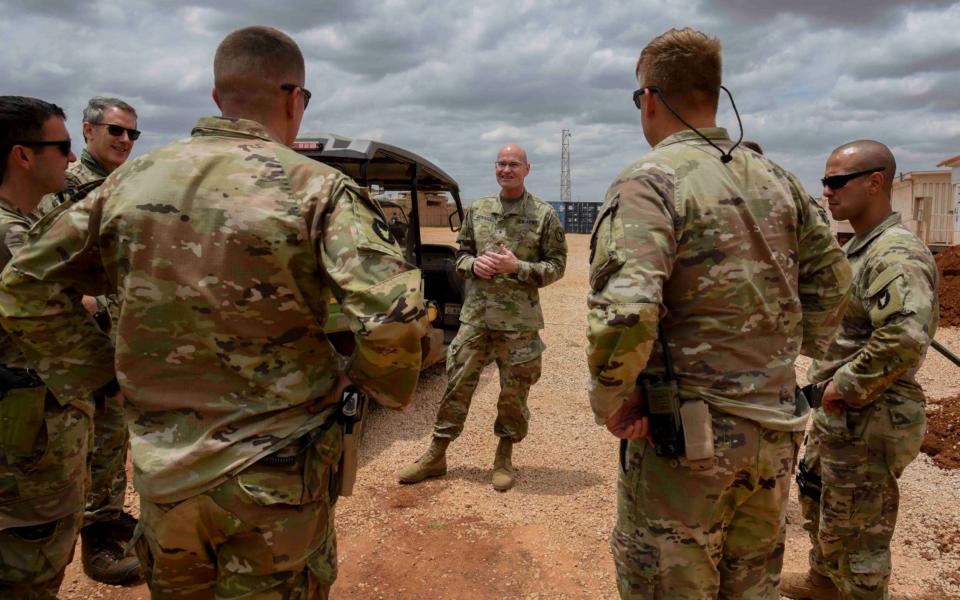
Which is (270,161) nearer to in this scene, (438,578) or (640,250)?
(640,250)

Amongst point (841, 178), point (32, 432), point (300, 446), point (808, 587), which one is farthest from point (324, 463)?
point (808, 587)

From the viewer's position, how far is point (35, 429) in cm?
232

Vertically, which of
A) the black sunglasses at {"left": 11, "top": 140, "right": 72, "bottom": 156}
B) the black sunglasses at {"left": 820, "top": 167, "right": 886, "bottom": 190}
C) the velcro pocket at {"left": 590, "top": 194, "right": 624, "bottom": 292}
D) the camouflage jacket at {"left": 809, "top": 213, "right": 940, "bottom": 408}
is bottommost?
the camouflage jacket at {"left": 809, "top": 213, "right": 940, "bottom": 408}

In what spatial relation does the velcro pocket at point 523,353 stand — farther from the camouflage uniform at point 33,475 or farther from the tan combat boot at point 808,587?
the camouflage uniform at point 33,475

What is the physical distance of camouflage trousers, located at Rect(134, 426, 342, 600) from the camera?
171cm

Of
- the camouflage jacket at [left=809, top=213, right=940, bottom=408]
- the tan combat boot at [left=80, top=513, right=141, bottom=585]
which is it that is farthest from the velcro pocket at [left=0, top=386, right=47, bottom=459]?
the camouflage jacket at [left=809, top=213, right=940, bottom=408]

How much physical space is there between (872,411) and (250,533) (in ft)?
8.41

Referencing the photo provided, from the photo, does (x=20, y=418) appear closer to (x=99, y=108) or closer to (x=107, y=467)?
(x=107, y=467)

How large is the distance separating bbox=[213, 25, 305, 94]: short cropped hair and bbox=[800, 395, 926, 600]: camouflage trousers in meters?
2.65

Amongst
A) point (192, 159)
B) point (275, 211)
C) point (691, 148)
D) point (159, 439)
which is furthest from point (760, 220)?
point (159, 439)

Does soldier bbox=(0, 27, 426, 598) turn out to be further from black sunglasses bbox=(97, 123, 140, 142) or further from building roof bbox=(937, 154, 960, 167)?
building roof bbox=(937, 154, 960, 167)

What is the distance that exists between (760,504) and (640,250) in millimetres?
888

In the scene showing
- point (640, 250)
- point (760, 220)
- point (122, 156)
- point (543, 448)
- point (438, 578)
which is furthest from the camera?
point (543, 448)

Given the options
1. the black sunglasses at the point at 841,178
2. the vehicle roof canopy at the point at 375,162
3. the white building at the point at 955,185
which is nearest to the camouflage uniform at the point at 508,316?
the vehicle roof canopy at the point at 375,162
